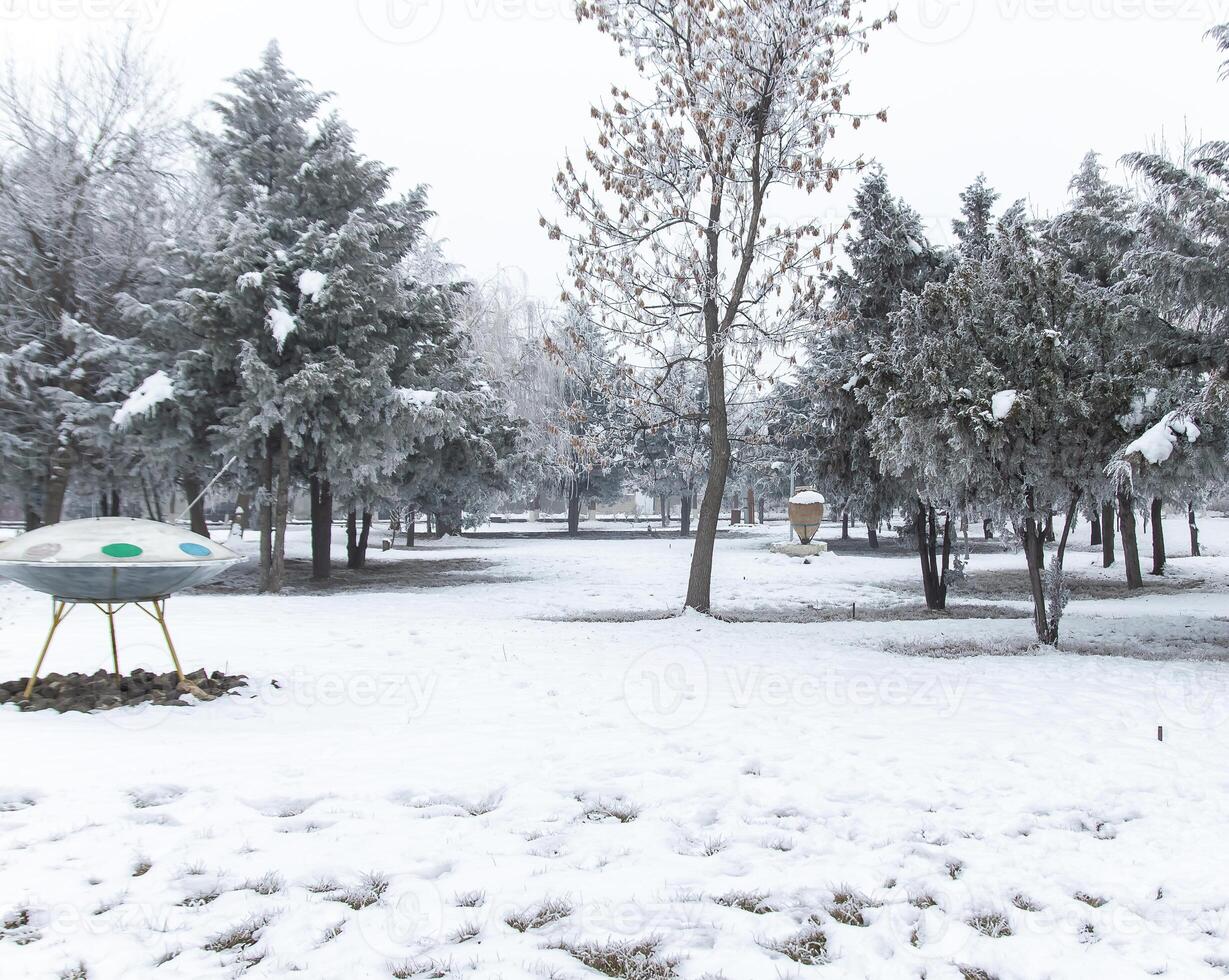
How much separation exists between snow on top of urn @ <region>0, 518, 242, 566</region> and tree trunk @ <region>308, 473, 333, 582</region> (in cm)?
1308

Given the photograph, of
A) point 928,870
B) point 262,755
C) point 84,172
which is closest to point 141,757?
point 262,755

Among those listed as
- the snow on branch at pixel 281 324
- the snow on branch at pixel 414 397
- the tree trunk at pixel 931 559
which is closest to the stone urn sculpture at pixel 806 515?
the tree trunk at pixel 931 559

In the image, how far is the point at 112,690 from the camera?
631 cm

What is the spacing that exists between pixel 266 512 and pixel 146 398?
3051mm

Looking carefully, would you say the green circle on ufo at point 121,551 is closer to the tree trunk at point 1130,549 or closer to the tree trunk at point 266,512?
the tree trunk at point 266,512

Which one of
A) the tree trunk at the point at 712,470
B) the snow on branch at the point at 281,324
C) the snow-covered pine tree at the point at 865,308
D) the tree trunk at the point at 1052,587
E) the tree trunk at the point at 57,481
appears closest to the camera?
the tree trunk at the point at 1052,587

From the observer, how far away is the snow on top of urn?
5.96m

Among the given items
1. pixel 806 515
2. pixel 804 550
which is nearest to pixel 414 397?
pixel 804 550

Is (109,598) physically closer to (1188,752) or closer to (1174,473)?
(1188,752)

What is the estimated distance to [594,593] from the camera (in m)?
17.2

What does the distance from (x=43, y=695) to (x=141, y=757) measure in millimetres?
1973

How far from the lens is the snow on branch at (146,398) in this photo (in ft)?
46.8


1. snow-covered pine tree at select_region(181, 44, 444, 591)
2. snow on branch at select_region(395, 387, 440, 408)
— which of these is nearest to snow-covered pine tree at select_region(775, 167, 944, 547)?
snow on branch at select_region(395, 387, 440, 408)

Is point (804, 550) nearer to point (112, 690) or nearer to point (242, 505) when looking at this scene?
point (242, 505)
